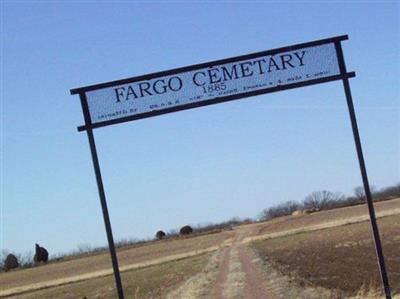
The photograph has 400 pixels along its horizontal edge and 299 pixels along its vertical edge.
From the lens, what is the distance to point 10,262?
486 feet

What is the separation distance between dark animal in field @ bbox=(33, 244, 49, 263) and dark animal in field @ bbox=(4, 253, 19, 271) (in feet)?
16.6

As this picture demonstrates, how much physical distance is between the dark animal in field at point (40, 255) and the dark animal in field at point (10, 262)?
5.06m

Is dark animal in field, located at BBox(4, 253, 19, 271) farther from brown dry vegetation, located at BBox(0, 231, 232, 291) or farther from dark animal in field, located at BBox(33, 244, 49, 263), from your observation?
brown dry vegetation, located at BBox(0, 231, 232, 291)

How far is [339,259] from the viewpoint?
29.3 metres

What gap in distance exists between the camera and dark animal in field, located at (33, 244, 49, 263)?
155000 millimetres

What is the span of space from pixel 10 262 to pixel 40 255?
8639 mm

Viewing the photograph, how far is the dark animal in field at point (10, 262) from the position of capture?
146000 millimetres

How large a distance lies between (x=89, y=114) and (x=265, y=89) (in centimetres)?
300

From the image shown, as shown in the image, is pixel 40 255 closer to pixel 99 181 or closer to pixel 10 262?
pixel 10 262

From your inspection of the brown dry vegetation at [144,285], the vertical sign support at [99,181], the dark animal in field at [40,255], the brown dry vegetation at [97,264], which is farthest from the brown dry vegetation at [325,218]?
the vertical sign support at [99,181]

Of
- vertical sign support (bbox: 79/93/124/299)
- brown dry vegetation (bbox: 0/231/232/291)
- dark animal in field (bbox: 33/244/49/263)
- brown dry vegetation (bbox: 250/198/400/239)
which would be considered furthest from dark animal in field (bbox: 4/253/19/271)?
vertical sign support (bbox: 79/93/124/299)

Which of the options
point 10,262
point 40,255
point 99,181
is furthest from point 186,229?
point 99,181

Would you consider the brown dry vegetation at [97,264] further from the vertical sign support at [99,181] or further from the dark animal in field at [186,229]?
the dark animal in field at [186,229]

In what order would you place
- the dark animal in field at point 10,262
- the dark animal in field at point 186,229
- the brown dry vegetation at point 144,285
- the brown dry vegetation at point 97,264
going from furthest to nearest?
1. the dark animal in field at point 186,229
2. the dark animal in field at point 10,262
3. the brown dry vegetation at point 97,264
4. the brown dry vegetation at point 144,285
